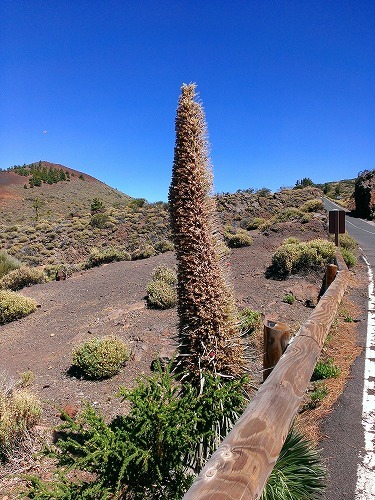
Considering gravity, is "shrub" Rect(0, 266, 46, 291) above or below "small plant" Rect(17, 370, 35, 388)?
above

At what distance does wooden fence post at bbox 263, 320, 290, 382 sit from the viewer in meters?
2.98

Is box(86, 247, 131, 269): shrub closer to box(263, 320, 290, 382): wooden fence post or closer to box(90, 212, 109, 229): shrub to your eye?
box(90, 212, 109, 229): shrub

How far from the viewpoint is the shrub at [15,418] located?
4.18 m

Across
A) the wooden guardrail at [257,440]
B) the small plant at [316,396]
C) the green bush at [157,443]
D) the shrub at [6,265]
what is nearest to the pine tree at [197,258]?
the green bush at [157,443]

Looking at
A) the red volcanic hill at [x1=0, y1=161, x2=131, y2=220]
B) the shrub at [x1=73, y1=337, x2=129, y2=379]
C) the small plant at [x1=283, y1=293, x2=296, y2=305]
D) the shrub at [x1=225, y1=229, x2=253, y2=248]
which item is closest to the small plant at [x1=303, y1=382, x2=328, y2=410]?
the shrub at [x1=73, y1=337, x2=129, y2=379]

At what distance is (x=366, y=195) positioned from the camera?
122 ft

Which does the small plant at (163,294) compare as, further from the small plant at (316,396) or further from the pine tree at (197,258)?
the pine tree at (197,258)

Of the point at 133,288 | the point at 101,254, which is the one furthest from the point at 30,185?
the point at 133,288

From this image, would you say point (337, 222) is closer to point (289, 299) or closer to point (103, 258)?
point (289, 299)

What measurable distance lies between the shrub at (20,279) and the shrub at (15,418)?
972cm

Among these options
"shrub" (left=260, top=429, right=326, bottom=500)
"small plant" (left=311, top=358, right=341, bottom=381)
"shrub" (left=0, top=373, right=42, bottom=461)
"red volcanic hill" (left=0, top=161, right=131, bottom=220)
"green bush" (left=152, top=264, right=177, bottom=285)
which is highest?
"red volcanic hill" (left=0, top=161, right=131, bottom=220)

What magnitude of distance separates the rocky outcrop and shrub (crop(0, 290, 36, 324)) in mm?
33169

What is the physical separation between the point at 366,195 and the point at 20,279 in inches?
1342

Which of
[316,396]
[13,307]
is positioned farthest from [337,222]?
[13,307]
